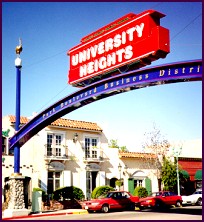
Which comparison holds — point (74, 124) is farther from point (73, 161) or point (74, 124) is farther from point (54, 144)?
point (73, 161)

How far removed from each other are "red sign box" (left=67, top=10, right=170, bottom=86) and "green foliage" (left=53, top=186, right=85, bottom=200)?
10430 millimetres

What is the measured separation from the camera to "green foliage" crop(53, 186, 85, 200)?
2801 cm

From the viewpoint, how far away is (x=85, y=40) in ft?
69.2

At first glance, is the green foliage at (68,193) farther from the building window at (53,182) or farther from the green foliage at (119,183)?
the green foliage at (119,183)

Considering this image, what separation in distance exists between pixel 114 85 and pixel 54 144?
12.7 m

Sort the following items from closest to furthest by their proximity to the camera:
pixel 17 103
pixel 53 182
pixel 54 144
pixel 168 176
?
pixel 17 103 → pixel 53 182 → pixel 54 144 → pixel 168 176

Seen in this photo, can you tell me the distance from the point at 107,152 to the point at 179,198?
803 centimetres

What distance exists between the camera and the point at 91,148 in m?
31.8

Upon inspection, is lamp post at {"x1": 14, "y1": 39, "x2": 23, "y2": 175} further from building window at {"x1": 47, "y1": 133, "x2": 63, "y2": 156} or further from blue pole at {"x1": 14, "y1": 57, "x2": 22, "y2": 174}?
building window at {"x1": 47, "y1": 133, "x2": 63, "y2": 156}

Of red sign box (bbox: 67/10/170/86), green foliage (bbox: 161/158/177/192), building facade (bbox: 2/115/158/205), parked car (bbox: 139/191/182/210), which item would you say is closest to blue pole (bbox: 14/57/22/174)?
red sign box (bbox: 67/10/170/86)

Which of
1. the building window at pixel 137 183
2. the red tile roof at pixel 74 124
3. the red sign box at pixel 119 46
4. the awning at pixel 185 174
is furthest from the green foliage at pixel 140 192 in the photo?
the red sign box at pixel 119 46

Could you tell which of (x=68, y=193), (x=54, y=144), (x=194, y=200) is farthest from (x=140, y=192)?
(x=54, y=144)

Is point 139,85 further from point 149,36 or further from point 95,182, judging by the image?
point 95,182

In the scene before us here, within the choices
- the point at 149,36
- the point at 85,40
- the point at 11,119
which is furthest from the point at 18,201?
the point at 149,36
